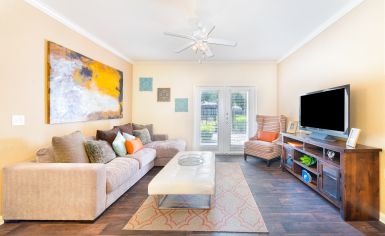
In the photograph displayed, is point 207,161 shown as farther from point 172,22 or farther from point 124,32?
point 124,32

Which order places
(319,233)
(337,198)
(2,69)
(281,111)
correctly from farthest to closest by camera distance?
(281,111) < (337,198) < (2,69) < (319,233)

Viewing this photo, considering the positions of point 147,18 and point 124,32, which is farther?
point 124,32

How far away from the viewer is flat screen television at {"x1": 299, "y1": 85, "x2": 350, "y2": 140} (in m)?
2.43

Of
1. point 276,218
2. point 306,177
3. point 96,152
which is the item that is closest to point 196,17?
point 96,152

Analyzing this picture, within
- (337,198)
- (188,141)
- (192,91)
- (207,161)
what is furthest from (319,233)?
(192,91)

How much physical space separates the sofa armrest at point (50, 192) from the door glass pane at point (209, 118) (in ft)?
12.0

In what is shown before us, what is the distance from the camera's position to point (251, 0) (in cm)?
243

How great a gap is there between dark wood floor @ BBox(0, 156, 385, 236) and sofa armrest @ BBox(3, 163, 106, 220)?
0.12m

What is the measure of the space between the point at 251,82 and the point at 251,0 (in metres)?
3.14

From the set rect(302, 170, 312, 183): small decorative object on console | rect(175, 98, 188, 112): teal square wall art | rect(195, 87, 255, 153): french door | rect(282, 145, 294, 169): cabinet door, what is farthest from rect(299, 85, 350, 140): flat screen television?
rect(175, 98, 188, 112): teal square wall art

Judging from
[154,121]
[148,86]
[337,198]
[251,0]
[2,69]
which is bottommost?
[337,198]

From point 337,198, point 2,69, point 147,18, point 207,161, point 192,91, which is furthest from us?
point 192,91

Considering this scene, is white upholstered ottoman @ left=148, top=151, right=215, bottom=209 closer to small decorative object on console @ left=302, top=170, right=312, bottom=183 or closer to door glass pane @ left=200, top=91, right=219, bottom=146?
small decorative object on console @ left=302, top=170, right=312, bottom=183

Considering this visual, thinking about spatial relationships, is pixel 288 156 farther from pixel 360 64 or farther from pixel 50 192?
pixel 50 192
